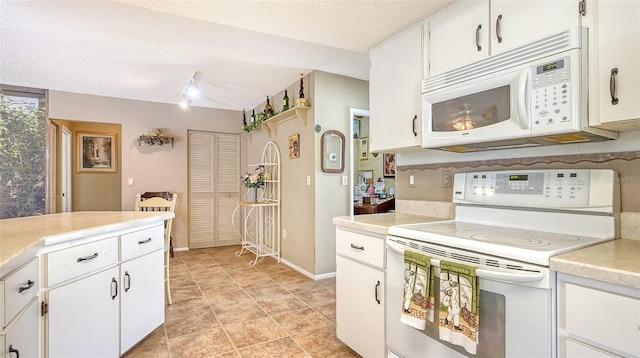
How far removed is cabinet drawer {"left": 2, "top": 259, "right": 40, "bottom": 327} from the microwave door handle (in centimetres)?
211

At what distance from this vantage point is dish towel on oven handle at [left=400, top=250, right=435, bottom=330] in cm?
142

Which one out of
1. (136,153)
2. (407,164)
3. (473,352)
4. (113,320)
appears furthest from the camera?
(136,153)

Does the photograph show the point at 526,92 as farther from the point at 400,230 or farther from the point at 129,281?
the point at 129,281

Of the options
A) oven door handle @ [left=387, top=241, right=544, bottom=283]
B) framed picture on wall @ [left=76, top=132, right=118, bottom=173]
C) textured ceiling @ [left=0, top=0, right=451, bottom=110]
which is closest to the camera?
oven door handle @ [left=387, top=241, right=544, bottom=283]

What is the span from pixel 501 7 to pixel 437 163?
995mm

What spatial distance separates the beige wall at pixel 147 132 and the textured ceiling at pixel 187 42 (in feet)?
0.73

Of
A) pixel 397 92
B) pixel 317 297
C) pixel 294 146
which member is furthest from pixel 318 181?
pixel 397 92

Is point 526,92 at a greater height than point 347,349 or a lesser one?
greater

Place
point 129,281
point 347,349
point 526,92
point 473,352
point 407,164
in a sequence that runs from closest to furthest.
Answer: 1. point 473,352
2. point 526,92
3. point 129,281
4. point 347,349
5. point 407,164

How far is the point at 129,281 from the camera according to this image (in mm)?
2008

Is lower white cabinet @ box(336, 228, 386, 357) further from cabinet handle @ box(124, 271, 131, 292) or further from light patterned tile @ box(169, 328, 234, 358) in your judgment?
cabinet handle @ box(124, 271, 131, 292)

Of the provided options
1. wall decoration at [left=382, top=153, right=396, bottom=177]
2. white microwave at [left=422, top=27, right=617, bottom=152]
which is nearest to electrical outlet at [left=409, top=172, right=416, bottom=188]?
white microwave at [left=422, top=27, right=617, bottom=152]

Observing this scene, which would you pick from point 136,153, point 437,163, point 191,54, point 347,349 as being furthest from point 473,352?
point 136,153

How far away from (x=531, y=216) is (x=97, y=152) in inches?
248
